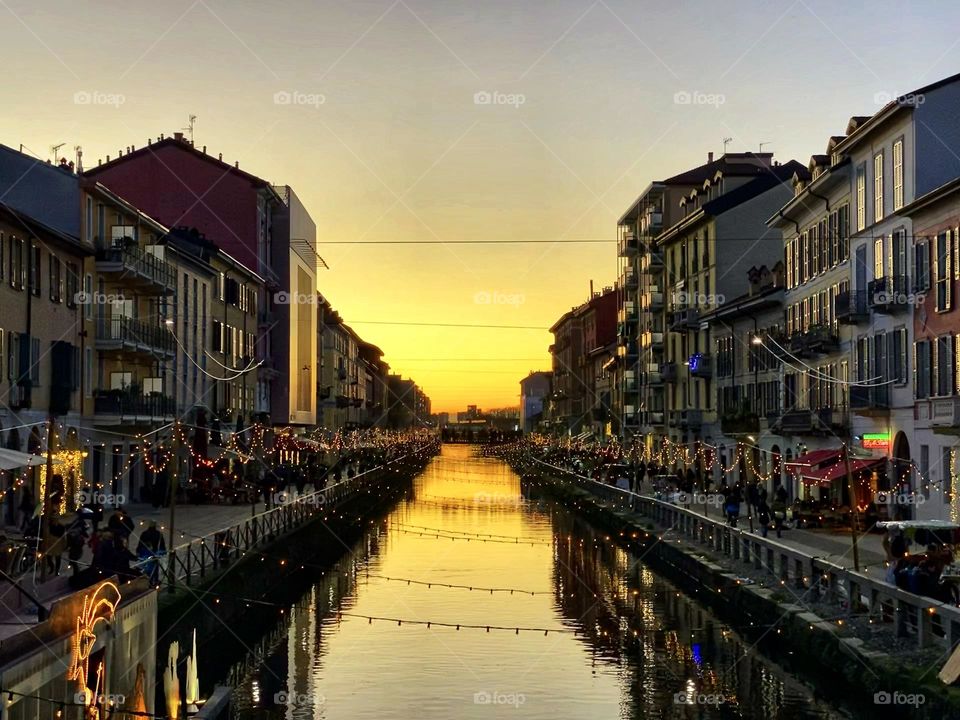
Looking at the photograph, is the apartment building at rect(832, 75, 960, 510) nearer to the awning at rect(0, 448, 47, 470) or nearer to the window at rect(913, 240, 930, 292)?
the window at rect(913, 240, 930, 292)

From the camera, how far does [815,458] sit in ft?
174

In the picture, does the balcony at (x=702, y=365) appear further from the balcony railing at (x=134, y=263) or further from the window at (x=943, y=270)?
the window at (x=943, y=270)

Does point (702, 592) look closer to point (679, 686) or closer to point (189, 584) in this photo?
point (679, 686)

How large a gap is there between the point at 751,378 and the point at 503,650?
4170 cm

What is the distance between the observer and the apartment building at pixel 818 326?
171 feet

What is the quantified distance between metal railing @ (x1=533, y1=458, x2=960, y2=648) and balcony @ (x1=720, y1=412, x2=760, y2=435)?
1651cm

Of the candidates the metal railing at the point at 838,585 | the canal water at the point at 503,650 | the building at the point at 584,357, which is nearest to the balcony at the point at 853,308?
the metal railing at the point at 838,585

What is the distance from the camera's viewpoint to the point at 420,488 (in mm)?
114375

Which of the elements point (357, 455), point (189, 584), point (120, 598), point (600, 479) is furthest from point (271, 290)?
point (120, 598)

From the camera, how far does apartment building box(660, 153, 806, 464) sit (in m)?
82.9

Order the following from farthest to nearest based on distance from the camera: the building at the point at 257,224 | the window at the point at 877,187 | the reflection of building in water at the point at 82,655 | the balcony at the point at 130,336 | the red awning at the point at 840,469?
the building at the point at 257,224 < the balcony at the point at 130,336 < the window at the point at 877,187 < the red awning at the point at 840,469 < the reflection of building in water at the point at 82,655

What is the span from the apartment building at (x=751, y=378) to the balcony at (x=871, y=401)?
12393mm

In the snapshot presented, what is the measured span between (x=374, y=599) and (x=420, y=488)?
7146 centimetres

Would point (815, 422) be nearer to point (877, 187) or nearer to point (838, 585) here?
point (877, 187)
